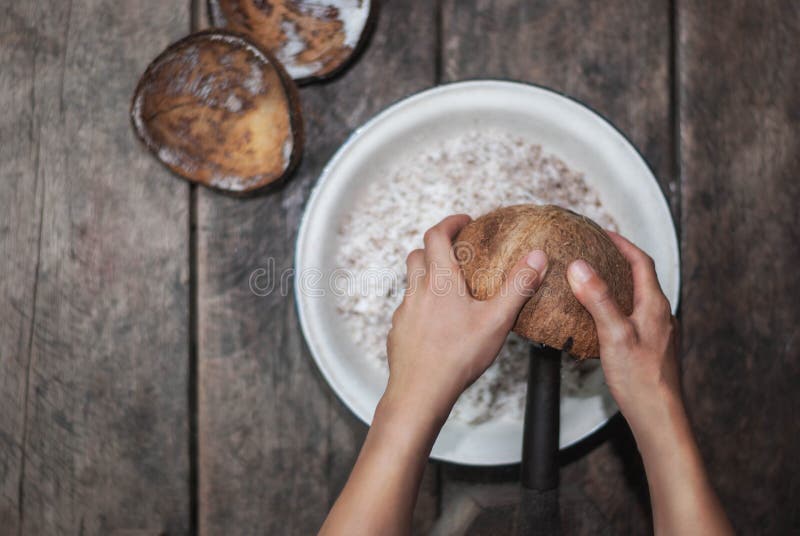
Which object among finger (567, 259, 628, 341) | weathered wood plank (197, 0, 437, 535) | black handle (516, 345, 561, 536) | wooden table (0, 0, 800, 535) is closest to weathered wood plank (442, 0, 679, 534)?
wooden table (0, 0, 800, 535)

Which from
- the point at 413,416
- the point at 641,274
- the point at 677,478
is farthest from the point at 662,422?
the point at 413,416

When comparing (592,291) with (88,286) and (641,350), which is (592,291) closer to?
(641,350)

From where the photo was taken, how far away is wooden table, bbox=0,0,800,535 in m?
0.80

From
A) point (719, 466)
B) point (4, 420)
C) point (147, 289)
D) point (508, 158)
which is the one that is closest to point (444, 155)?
point (508, 158)

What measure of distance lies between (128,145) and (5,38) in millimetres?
238

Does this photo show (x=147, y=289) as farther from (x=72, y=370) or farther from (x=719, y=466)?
(x=719, y=466)

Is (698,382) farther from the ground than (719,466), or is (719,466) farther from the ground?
(698,382)

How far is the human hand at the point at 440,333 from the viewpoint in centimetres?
58

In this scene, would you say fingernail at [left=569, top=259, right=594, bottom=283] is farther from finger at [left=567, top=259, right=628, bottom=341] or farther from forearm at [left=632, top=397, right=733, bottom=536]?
forearm at [left=632, top=397, right=733, bottom=536]

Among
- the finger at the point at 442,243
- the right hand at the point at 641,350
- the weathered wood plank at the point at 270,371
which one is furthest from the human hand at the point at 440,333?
the weathered wood plank at the point at 270,371

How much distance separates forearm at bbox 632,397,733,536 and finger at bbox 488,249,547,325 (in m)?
0.22

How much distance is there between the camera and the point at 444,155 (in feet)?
2.52

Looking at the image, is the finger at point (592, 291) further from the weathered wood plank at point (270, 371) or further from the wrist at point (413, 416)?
the weathered wood plank at point (270, 371)

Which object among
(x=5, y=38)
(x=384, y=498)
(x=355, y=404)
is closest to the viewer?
(x=384, y=498)
